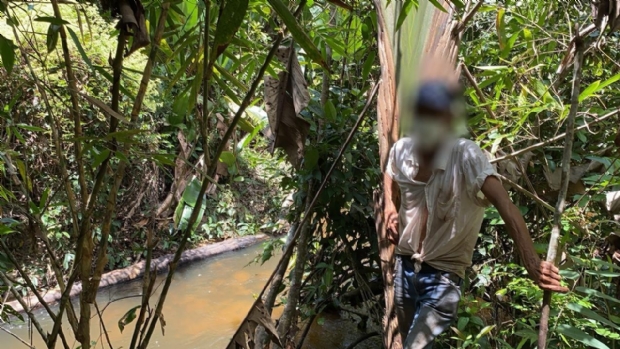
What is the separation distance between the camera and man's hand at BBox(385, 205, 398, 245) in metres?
1.98

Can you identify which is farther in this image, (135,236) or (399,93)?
(135,236)

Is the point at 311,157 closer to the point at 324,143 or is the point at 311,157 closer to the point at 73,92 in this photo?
the point at 324,143

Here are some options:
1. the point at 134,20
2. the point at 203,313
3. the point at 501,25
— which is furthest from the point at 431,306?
the point at 203,313

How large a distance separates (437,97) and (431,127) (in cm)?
11

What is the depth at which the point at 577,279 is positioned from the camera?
154 centimetres

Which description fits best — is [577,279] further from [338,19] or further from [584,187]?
[338,19]

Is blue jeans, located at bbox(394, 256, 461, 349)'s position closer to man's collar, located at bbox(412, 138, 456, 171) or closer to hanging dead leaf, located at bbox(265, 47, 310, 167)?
man's collar, located at bbox(412, 138, 456, 171)

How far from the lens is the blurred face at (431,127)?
1544mm

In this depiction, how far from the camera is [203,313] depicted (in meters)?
4.61

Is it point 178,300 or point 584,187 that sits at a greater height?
point 584,187

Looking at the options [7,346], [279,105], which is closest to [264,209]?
[7,346]

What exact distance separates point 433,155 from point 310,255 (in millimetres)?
1629

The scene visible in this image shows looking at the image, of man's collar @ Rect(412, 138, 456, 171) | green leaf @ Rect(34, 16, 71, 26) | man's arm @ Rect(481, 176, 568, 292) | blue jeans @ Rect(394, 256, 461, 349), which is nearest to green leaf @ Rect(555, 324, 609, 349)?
man's arm @ Rect(481, 176, 568, 292)

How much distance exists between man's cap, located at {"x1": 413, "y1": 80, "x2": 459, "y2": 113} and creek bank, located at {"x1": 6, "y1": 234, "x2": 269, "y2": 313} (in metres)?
3.33
